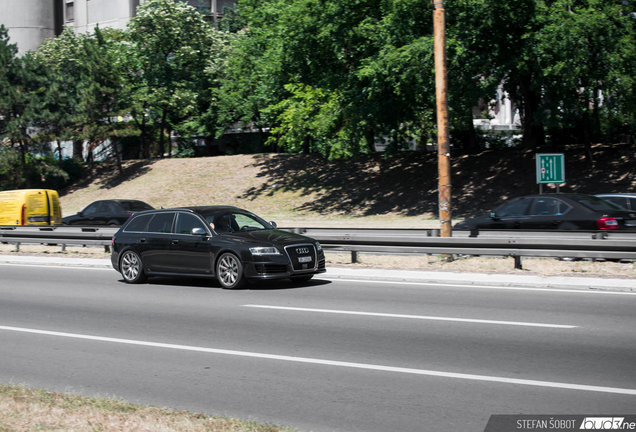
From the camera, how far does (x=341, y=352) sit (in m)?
6.99

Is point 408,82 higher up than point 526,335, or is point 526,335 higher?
point 408,82

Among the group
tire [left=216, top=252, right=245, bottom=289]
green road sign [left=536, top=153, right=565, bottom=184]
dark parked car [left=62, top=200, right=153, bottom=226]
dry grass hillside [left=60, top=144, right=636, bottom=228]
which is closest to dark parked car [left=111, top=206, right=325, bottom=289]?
tire [left=216, top=252, right=245, bottom=289]

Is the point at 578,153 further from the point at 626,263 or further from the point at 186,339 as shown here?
the point at 186,339

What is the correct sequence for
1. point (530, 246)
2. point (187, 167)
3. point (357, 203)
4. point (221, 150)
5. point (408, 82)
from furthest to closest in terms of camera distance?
1. point (221, 150)
2. point (187, 167)
3. point (357, 203)
4. point (408, 82)
5. point (530, 246)

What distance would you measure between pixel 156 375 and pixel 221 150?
4642 centimetres

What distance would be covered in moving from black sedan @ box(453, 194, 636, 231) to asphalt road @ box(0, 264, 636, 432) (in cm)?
388

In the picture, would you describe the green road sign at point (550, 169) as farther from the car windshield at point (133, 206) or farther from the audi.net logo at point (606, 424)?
the audi.net logo at point (606, 424)

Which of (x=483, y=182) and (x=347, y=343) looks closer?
(x=347, y=343)

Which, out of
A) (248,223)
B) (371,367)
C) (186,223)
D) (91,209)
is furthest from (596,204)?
(91,209)

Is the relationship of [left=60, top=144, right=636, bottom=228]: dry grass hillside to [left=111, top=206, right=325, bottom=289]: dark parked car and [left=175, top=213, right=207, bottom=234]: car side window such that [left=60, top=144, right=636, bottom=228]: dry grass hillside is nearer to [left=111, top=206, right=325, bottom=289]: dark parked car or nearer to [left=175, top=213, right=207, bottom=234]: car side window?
[left=111, top=206, right=325, bottom=289]: dark parked car

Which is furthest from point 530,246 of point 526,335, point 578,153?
point 578,153

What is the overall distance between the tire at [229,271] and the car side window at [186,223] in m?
0.91

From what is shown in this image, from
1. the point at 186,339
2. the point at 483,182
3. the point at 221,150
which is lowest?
the point at 186,339

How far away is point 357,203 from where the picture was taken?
3316 cm
